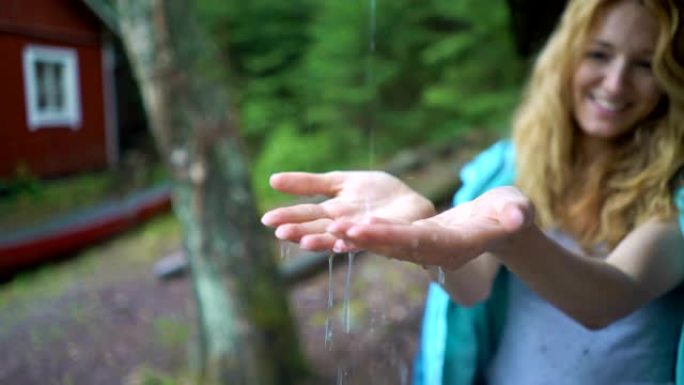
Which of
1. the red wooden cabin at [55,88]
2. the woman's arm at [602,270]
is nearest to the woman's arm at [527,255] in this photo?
the woman's arm at [602,270]

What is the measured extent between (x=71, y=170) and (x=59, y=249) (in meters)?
0.16

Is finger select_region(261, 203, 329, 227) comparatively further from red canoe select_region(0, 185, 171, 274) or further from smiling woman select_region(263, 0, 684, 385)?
red canoe select_region(0, 185, 171, 274)

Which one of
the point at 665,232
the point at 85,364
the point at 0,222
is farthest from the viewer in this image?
the point at 85,364

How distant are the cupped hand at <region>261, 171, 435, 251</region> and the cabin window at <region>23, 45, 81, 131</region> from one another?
25.2 inches

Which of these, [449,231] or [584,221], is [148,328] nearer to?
[584,221]

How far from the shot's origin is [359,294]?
129 cm

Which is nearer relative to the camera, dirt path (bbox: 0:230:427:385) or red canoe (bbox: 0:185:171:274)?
dirt path (bbox: 0:230:427:385)

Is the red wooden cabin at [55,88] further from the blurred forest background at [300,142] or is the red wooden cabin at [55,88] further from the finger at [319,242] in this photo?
the finger at [319,242]

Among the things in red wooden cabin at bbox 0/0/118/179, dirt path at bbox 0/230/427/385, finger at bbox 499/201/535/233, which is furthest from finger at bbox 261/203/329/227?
red wooden cabin at bbox 0/0/118/179

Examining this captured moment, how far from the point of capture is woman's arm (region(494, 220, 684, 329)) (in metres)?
0.50

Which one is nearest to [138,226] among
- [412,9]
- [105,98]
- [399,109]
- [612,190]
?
[105,98]

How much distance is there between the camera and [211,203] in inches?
51.6

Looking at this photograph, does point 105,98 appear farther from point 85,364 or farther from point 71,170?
point 85,364

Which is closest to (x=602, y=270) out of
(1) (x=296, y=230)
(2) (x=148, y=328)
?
(1) (x=296, y=230)
